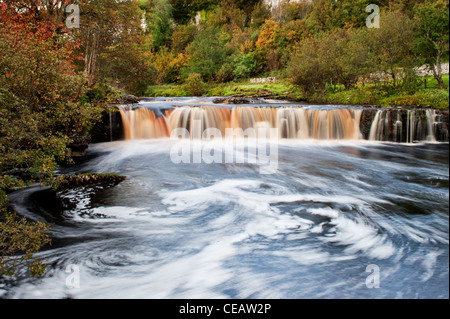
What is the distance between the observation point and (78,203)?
6.09 meters

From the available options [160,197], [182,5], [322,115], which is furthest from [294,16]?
[160,197]

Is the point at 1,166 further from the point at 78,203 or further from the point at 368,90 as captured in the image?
the point at 368,90

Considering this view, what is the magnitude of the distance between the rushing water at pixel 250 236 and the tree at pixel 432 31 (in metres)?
12.2

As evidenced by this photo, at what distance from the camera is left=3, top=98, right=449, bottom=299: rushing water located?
3.72 metres

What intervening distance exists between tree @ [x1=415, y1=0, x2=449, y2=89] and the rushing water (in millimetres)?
12182

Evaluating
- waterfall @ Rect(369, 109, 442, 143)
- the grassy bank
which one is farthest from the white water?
the grassy bank

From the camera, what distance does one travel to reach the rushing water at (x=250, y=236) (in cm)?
372

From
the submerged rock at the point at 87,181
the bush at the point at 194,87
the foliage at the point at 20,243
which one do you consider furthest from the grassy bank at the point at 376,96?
the foliage at the point at 20,243

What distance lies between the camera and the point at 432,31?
1742 cm

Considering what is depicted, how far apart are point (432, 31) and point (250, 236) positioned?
18.9 m

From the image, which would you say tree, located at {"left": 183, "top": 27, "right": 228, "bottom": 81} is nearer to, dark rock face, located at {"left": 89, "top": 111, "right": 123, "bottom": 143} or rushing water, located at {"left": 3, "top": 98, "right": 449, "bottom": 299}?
dark rock face, located at {"left": 89, "top": 111, "right": 123, "bottom": 143}

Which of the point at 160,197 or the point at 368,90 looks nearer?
the point at 160,197
